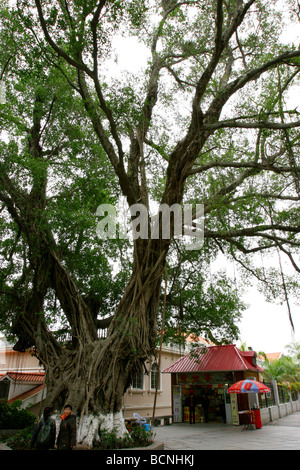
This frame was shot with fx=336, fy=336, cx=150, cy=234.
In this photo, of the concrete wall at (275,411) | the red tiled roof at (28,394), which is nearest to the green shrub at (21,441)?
the red tiled roof at (28,394)

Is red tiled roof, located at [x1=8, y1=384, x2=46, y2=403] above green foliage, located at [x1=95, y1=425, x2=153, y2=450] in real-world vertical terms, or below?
above

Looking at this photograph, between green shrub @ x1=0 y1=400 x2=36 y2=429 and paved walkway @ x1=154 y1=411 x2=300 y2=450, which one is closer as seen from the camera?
paved walkway @ x1=154 y1=411 x2=300 y2=450

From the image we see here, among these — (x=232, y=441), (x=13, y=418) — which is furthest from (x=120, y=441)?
(x=13, y=418)

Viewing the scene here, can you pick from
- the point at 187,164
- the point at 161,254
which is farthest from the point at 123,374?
the point at 187,164

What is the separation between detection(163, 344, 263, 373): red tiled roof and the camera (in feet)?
38.1

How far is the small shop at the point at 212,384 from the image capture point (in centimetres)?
1177

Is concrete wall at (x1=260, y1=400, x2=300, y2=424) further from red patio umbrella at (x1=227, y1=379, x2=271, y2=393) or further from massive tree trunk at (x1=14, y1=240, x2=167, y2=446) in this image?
massive tree trunk at (x1=14, y1=240, x2=167, y2=446)

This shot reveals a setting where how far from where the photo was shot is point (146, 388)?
13.9m

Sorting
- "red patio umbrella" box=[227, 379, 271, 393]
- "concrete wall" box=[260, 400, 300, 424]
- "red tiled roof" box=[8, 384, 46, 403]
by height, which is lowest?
"concrete wall" box=[260, 400, 300, 424]

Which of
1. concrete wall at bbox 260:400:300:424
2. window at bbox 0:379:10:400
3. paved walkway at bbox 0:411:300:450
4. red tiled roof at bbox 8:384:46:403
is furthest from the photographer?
window at bbox 0:379:10:400

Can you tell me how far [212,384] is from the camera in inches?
497

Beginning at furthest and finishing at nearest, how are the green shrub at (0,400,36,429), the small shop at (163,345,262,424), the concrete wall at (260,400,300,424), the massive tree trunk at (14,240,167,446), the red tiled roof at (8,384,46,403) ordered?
1. the red tiled roof at (8,384,46,403)
2. the concrete wall at (260,400,300,424)
3. the small shop at (163,345,262,424)
4. the green shrub at (0,400,36,429)
5. the massive tree trunk at (14,240,167,446)

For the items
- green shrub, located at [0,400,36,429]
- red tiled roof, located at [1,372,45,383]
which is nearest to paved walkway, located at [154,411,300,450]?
green shrub, located at [0,400,36,429]

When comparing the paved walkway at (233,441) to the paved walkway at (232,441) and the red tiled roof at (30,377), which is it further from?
the red tiled roof at (30,377)
